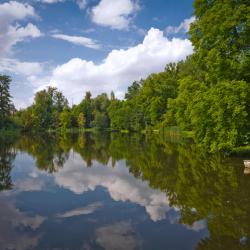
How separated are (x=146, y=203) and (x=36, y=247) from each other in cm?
530

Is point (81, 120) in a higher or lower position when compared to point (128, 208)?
higher

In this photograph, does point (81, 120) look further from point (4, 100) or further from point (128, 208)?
point (128, 208)

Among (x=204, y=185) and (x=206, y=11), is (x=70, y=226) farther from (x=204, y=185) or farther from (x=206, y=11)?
(x=206, y=11)

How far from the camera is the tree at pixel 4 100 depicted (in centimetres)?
7750

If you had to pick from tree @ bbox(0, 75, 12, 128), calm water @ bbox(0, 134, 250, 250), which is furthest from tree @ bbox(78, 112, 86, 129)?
calm water @ bbox(0, 134, 250, 250)

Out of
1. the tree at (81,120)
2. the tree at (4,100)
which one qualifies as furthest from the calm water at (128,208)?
the tree at (81,120)

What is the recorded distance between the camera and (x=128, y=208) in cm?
1159

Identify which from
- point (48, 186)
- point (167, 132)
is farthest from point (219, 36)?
point (167, 132)

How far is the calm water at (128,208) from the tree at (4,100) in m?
62.7

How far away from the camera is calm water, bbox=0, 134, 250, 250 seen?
8.30 meters

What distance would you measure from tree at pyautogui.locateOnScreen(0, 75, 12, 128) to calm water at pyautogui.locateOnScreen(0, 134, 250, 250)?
62721 millimetres

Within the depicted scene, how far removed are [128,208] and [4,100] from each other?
244 feet

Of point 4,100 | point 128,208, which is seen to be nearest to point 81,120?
point 4,100

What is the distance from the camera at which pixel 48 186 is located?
51.2ft
